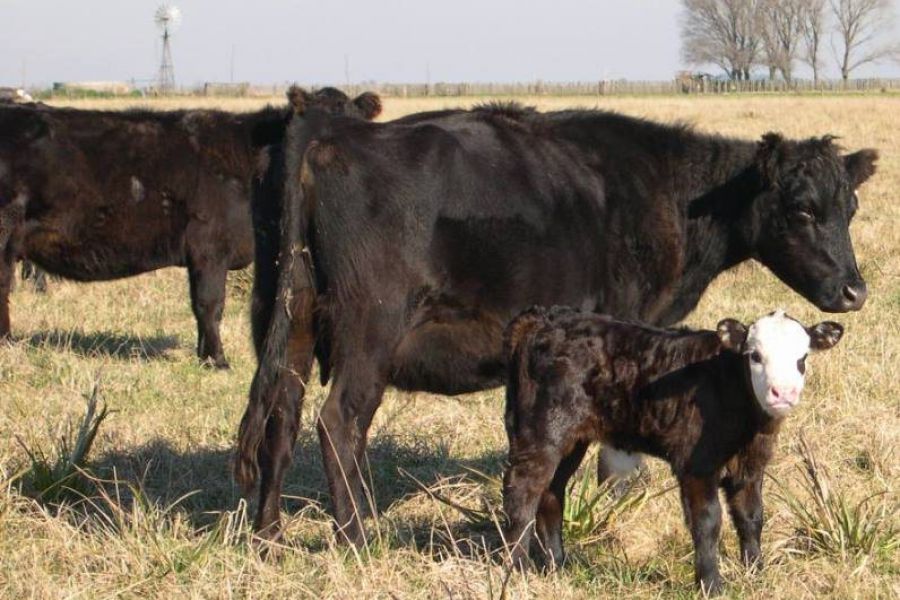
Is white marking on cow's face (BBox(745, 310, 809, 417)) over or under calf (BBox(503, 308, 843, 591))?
over

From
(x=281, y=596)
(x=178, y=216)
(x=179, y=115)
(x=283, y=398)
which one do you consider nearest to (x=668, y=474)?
(x=283, y=398)

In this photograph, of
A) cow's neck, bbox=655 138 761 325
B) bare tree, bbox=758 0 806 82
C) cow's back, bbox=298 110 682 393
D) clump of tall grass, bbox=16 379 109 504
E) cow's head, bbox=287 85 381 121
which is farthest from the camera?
bare tree, bbox=758 0 806 82

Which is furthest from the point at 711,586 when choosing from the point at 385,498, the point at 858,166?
the point at 858,166

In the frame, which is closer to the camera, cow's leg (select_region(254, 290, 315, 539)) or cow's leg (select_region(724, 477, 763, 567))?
cow's leg (select_region(724, 477, 763, 567))

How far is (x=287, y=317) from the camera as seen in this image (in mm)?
5926

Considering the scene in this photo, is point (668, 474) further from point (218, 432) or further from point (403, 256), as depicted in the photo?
point (218, 432)

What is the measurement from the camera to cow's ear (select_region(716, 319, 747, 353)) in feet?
16.3

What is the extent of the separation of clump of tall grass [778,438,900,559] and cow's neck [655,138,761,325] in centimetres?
159

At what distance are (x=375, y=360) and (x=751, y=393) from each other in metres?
1.68

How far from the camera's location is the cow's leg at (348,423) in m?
5.72

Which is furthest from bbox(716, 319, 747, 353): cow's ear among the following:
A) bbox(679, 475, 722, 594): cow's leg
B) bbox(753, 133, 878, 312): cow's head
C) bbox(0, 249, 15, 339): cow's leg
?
bbox(0, 249, 15, 339): cow's leg

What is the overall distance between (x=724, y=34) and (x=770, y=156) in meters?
125

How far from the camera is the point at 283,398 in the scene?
5977 mm

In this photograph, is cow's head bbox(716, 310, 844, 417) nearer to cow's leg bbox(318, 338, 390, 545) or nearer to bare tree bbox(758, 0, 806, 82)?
cow's leg bbox(318, 338, 390, 545)
